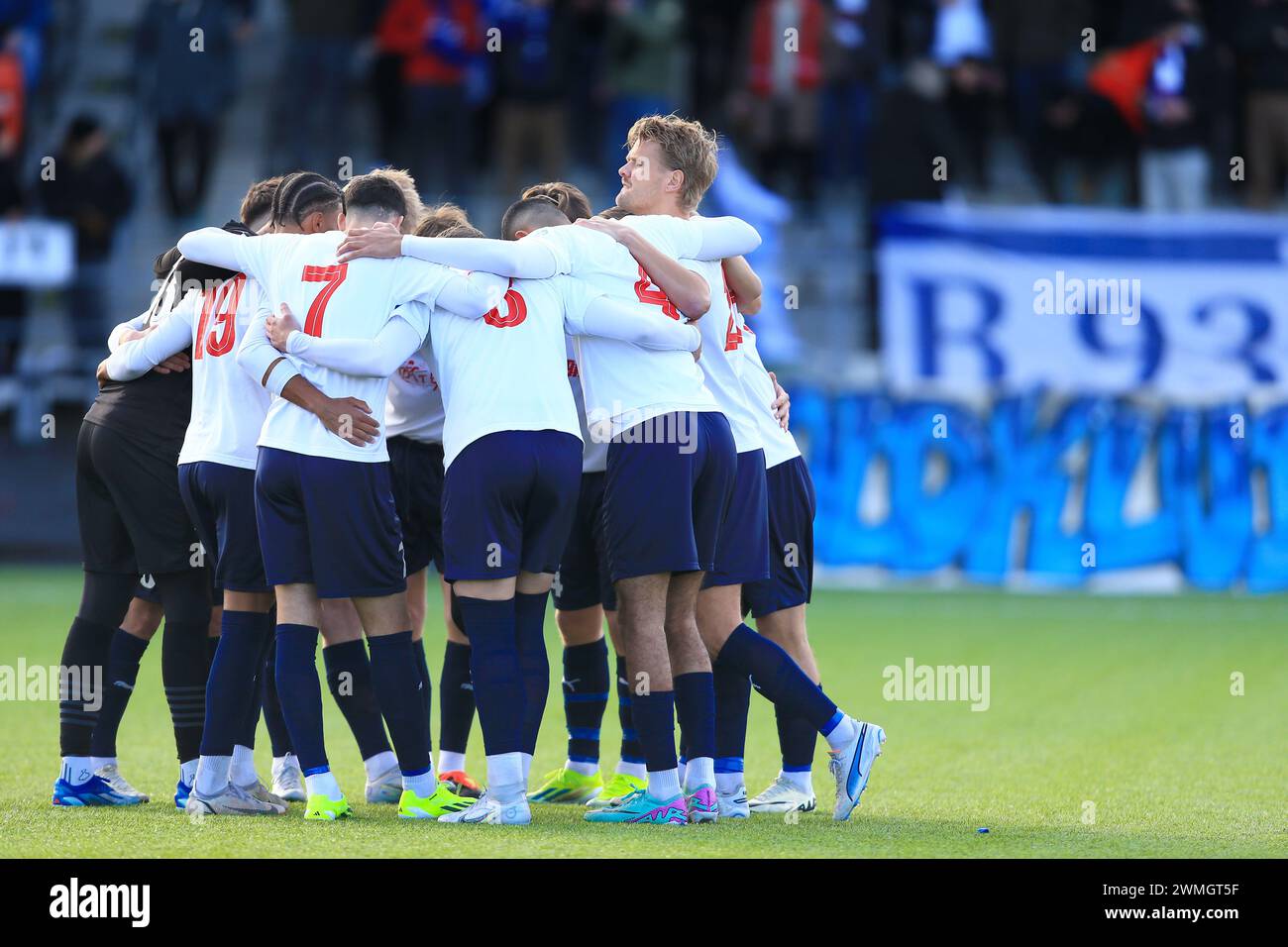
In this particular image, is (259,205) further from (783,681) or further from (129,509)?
(783,681)

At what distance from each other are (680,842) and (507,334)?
193cm

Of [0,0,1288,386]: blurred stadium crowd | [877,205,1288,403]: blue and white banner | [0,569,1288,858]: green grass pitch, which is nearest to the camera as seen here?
[0,569,1288,858]: green grass pitch

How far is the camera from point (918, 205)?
1920 cm

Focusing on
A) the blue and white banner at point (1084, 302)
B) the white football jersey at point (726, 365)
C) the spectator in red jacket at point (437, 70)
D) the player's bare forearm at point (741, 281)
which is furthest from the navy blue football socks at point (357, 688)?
the spectator in red jacket at point (437, 70)

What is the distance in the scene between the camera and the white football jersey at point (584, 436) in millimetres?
7074

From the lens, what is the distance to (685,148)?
275 inches

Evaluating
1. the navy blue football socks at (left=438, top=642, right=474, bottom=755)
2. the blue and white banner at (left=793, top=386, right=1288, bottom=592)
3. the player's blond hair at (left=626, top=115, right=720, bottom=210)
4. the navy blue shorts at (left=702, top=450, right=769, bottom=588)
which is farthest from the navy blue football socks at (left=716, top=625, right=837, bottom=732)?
the blue and white banner at (left=793, top=386, right=1288, bottom=592)

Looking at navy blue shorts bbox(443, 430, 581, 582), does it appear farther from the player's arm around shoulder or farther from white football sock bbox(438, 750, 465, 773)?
white football sock bbox(438, 750, 465, 773)

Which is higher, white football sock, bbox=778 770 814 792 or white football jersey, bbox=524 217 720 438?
white football jersey, bbox=524 217 720 438

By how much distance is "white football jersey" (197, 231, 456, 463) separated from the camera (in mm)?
6641

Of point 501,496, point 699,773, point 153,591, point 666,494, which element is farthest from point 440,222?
point 699,773

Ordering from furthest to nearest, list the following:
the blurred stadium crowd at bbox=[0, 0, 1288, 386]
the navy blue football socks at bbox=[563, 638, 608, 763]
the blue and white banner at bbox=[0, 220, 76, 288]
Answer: the blurred stadium crowd at bbox=[0, 0, 1288, 386]
the blue and white banner at bbox=[0, 220, 76, 288]
the navy blue football socks at bbox=[563, 638, 608, 763]

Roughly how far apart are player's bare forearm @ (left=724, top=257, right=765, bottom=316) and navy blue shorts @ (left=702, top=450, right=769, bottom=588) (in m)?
0.79
